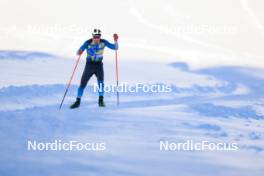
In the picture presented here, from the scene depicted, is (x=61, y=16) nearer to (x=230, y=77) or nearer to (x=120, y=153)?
(x=230, y=77)

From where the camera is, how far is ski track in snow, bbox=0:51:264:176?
37.9 feet

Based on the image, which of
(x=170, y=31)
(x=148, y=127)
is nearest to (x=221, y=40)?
(x=170, y=31)

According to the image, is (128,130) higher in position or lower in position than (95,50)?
lower

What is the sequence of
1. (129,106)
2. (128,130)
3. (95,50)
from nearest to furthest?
(95,50) → (128,130) → (129,106)

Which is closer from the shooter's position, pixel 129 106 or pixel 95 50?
pixel 95 50

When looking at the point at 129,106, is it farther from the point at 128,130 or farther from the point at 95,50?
the point at 95,50

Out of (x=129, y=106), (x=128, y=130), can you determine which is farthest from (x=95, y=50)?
(x=129, y=106)

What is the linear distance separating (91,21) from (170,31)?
384 cm

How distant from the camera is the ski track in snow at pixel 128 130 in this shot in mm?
11539

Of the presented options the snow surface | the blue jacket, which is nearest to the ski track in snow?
the snow surface

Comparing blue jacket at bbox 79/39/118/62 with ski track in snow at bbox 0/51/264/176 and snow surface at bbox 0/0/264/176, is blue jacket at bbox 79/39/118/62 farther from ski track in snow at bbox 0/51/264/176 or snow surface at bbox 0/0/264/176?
snow surface at bbox 0/0/264/176

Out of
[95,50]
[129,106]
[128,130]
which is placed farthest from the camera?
[129,106]

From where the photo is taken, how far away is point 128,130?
12344mm

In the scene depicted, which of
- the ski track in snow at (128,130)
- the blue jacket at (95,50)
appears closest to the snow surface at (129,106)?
the ski track in snow at (128,130)
